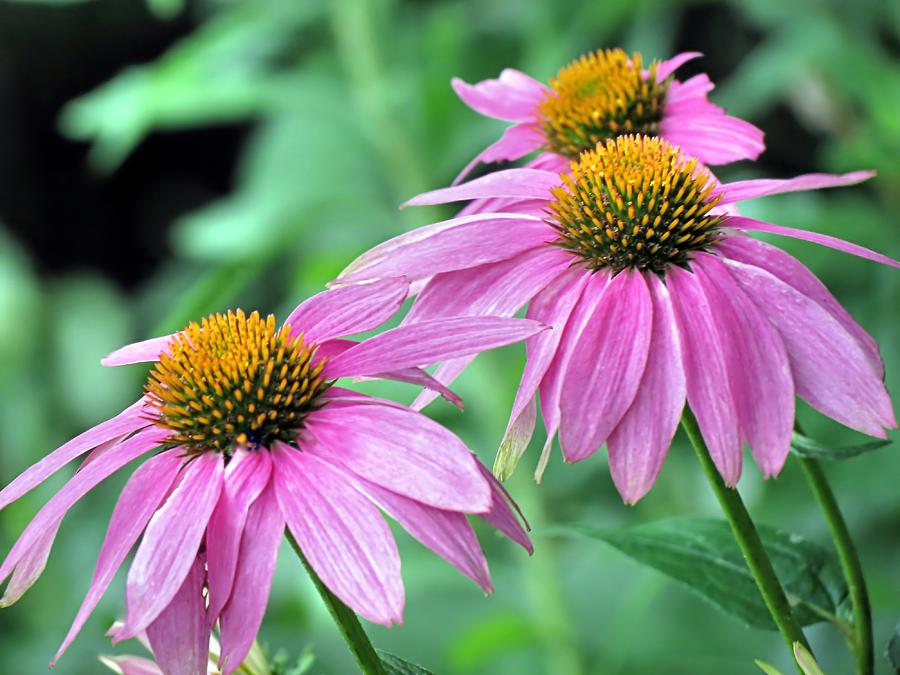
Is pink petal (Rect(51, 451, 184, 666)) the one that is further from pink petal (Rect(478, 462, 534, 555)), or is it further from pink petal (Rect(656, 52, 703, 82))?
pink petal (Rect(656, 52, 703, 82))

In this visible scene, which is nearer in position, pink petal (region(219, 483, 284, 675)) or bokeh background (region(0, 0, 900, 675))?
pink petal (region(219, 483, 284, 675))

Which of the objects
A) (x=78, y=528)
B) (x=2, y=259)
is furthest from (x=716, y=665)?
(x=2, y=259)

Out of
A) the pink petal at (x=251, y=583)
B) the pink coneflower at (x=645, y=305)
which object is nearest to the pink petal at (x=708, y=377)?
the pink coneflower at (x=645, y=305)

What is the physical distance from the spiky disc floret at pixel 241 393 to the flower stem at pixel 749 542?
10 centimetres

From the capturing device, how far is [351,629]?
276mm

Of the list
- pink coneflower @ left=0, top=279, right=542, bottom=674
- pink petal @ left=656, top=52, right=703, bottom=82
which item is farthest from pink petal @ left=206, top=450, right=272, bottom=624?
pink petal @ left=656, top=52, right=703, bottom=82

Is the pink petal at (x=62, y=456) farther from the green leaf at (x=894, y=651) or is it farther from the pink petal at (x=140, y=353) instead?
the green leaf at (x=894, y=651)

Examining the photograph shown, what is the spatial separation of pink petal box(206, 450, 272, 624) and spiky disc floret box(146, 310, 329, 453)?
0.04 ft

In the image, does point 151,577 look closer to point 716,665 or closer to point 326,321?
point 326,321

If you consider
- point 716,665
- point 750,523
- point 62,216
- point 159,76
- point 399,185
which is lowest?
point 716,665

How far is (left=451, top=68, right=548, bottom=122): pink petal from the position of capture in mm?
437

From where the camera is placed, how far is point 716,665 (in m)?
1.12

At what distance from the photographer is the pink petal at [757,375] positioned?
0.92 feet

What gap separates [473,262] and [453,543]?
0.30ft
